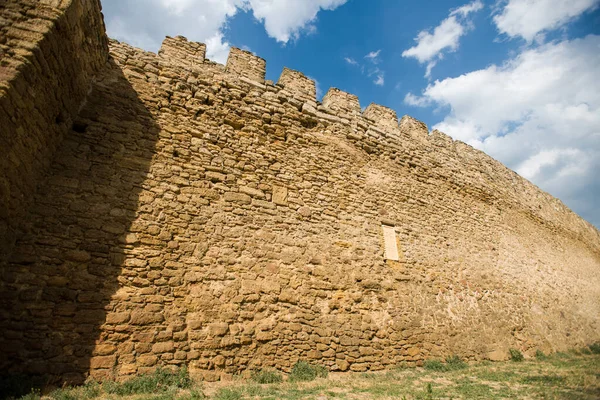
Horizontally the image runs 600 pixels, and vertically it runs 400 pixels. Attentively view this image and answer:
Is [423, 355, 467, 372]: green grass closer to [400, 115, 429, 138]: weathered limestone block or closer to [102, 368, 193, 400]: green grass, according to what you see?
[102, 368, 193, 400]: green grass

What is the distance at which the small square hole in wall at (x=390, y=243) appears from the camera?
652cm

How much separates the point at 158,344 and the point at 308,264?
102 inches

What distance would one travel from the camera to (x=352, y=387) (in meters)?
4.32

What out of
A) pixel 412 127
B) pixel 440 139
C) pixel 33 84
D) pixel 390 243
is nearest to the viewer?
pixel 33 84

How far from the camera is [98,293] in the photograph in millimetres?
3895

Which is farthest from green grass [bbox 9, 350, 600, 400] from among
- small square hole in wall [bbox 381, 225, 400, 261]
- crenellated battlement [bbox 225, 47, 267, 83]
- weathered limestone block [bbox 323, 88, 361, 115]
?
weathered limestone block [bbox 323, 88, 361, 115]

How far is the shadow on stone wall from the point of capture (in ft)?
11.4

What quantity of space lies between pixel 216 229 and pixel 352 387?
3.05m

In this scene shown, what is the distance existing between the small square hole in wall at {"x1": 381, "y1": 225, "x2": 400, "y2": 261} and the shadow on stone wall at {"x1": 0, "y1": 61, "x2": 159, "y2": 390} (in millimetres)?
4782

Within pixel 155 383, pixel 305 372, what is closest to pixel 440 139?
pixel 305 372

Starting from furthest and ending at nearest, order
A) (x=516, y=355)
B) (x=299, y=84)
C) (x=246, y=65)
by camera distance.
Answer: (x=516, y=355) < (x=299, y=84) < (x=246, y=65)

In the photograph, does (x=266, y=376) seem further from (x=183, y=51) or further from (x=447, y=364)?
(x=183, y=51)

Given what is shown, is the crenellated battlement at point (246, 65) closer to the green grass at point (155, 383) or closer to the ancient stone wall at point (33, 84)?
the ancient stone wall at point (33, 84)

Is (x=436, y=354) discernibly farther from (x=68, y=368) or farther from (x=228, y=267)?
(x=68, y=368)
